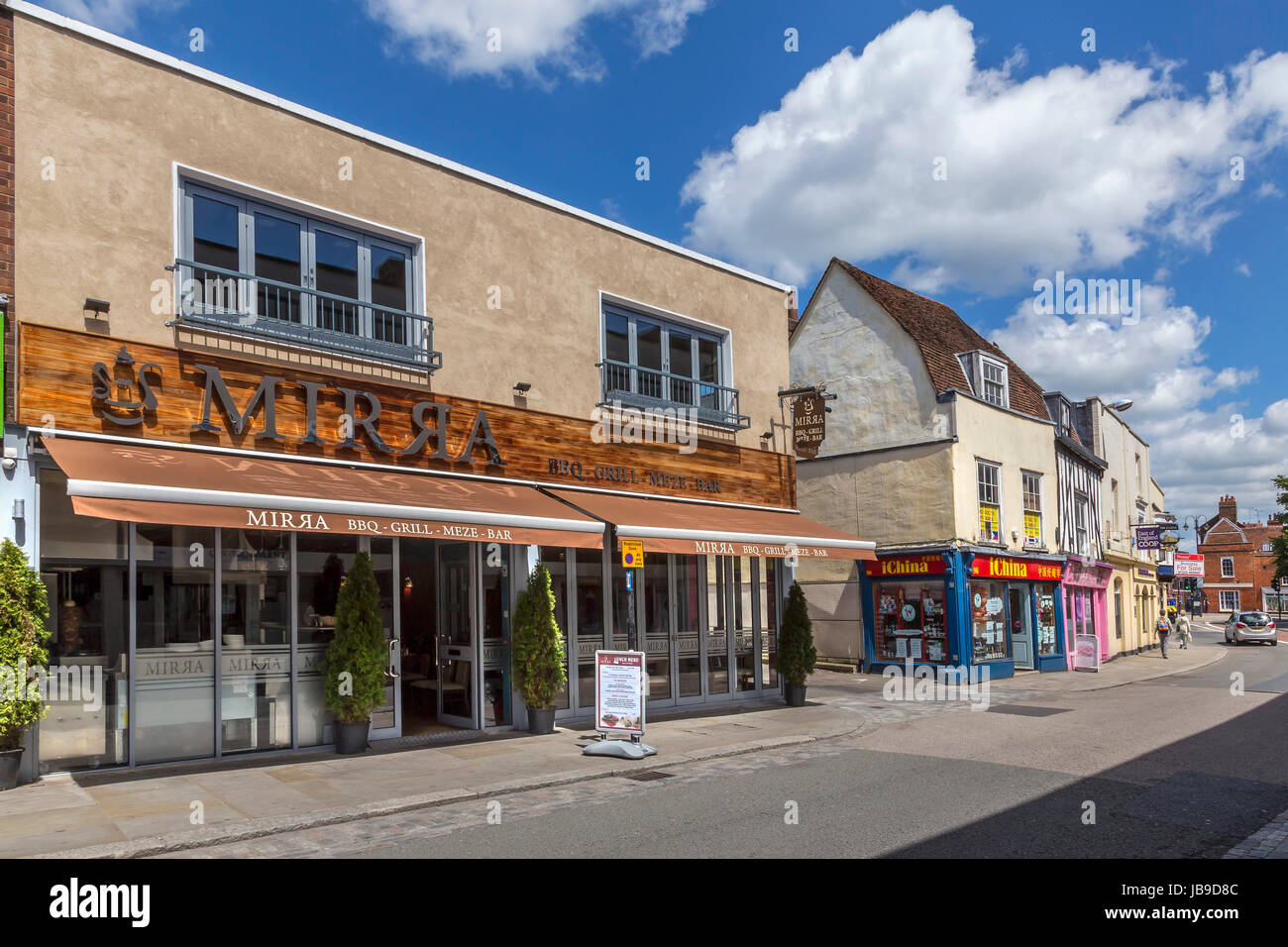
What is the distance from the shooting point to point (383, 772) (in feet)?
34.3

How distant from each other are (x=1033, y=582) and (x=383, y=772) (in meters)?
21.2

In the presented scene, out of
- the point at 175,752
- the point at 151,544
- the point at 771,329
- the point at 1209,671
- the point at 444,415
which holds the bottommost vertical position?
the point at 1209,671

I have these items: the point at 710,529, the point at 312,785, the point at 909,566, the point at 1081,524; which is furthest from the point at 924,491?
the point at 312,785

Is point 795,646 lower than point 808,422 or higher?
lower

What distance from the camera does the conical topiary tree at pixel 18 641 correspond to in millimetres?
9000

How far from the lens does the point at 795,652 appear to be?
17.0m

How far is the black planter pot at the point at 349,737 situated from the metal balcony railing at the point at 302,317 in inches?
180

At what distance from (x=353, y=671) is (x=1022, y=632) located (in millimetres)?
20300

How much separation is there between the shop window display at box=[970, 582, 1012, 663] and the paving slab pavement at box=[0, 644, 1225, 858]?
948 centimetres

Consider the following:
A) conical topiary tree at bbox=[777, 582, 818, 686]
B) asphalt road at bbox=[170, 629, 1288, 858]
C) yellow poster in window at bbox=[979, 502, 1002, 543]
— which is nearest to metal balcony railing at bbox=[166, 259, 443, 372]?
asphalt road at bbox=[170, 629, 1288, 858]

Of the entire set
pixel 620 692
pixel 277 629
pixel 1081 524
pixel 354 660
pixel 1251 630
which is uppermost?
pixel 1081 524

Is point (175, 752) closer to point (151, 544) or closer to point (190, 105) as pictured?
point (151, 544)

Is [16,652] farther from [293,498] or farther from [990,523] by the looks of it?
[990,523]
